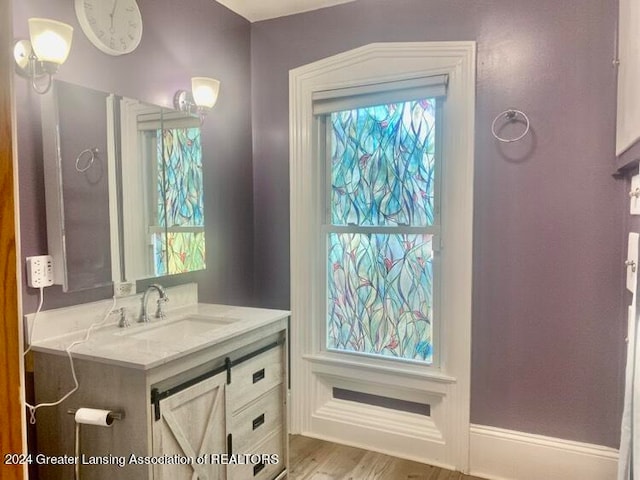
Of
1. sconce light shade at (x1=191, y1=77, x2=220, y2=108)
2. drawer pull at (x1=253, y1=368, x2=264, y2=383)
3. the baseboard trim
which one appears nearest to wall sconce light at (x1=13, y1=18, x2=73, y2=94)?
sconce light shade at (x1=191, y1=77, x2=220, y2=108)

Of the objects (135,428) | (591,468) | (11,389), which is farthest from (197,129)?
(591,468)

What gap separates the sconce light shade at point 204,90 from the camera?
7.47 feet

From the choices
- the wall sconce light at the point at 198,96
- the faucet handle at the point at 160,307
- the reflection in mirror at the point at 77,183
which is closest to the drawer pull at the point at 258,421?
the faucet handle at the point at 160,307

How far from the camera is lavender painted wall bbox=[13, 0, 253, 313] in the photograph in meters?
1.61

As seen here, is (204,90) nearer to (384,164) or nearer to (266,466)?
(384,164)

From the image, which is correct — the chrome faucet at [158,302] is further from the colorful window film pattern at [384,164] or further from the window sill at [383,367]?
the colorful window film pattern at [384,164]

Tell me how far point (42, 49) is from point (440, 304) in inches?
84.0

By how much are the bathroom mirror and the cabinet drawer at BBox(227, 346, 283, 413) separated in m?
0.65

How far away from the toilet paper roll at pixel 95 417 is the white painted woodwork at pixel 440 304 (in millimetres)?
1429

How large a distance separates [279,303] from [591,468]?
1.87 metres

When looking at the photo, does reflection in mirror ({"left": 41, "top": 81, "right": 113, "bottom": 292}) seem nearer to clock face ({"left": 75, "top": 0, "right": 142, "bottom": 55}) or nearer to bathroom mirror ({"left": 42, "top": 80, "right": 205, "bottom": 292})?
bathroom mirror ({"left": 42, "top": 80, "right": 205, "bottom": 292})

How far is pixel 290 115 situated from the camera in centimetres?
271

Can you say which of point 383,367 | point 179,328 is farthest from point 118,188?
point 383,367

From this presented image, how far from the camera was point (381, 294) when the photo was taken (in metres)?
2.57
